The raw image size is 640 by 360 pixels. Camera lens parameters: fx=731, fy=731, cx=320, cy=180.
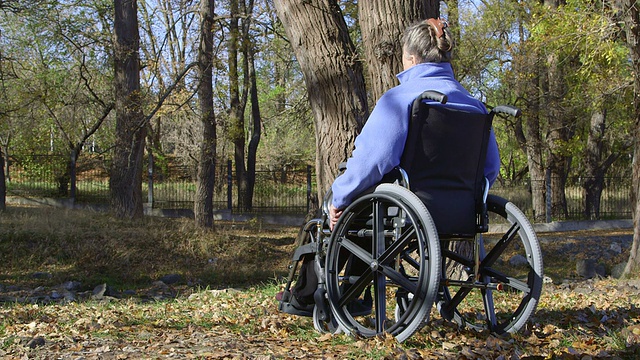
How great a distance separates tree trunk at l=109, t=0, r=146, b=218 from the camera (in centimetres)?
1800

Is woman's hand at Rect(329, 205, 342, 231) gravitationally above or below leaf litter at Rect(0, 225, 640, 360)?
above

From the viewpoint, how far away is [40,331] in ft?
16.7

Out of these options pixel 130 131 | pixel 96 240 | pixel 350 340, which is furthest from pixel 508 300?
pixel 130 131

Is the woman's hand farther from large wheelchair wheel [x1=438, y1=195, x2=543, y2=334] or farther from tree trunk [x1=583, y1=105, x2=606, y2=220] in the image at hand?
tree trunk [x1=583, y1=105, x2=606, y2=220]

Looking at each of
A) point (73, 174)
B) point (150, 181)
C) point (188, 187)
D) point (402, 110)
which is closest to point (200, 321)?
point (402, 110)

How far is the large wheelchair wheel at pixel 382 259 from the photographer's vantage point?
3717mm

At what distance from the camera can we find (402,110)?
389 centimetres

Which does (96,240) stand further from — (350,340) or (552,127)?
(552,127)

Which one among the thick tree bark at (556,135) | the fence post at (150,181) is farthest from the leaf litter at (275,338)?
the fence post at (150,181)

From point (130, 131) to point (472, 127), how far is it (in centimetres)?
1507

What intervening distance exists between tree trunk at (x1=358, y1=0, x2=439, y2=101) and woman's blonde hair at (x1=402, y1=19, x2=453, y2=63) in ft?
9.02

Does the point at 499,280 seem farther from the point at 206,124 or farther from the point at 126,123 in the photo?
the point at 206,124

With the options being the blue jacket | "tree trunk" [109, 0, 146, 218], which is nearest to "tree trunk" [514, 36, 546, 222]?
"tree trunk" [109, 0, 146, 218]

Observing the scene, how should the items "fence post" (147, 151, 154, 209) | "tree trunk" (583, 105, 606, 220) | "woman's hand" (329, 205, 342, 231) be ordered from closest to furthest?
1. "woman's hand" (329, 205, 342, 231)
2. "tree trunk" (583, 105, 606, 220)
3. "fence post" (147, 151, 154, 209)
